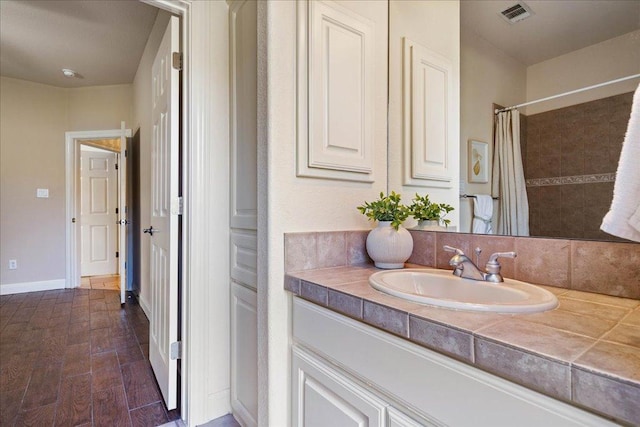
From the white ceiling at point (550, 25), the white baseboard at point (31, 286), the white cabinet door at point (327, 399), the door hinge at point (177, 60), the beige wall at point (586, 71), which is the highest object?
the door hinge at point (177, 60)

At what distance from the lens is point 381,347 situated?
2.49ft

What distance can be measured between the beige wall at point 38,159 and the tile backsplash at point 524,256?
4.00 meters

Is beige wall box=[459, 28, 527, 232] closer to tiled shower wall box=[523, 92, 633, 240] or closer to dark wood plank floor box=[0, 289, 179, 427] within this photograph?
tiled shower wall box=[523, 92, 633, 240]

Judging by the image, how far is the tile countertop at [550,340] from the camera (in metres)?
0.43

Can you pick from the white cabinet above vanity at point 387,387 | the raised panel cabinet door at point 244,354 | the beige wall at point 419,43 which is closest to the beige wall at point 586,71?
the beige wall at point 419,43

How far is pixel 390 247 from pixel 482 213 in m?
0.36

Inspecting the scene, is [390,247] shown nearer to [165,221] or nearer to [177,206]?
[177,206]

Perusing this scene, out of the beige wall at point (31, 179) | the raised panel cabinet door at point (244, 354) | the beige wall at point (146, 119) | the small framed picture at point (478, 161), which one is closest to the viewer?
the small framed picture at point (478, 161)

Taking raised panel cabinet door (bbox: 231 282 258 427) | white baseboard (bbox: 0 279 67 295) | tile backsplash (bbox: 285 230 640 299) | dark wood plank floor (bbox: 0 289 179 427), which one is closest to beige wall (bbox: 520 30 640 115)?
tile backsplash (bbox: 285 230 640 299)

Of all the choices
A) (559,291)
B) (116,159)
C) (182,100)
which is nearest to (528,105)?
(559,291)

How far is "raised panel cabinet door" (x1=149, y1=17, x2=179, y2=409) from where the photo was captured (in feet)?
4.94

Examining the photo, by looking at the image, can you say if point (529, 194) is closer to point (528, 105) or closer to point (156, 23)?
point (528, 105)

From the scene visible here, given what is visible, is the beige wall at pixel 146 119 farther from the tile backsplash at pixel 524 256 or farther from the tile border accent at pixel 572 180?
the tile border accent at pixel 572 180

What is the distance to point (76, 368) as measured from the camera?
2.04 meters
